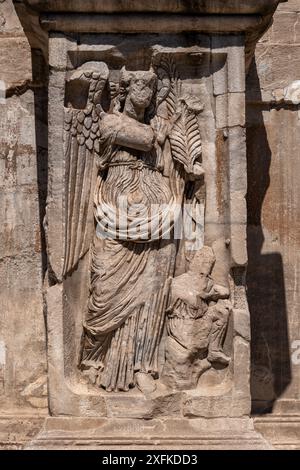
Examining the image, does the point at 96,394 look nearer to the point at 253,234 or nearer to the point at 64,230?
the point at 64,230

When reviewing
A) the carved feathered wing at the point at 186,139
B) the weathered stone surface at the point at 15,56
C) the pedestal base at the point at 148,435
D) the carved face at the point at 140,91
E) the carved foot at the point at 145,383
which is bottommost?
the pedestal base at the point at 148,435

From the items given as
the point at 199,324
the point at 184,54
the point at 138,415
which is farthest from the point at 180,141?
the point at 138,415

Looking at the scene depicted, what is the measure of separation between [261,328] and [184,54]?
3012 millimetres

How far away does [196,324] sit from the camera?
12.5m

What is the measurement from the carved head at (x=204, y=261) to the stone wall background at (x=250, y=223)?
5.40 ft

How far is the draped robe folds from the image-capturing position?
1240 cm

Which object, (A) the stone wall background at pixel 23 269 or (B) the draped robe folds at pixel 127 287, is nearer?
(B) the draped robe folds at pixel 127 287

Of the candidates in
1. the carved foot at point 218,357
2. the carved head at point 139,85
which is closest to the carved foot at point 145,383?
the carved foot at point 218,357

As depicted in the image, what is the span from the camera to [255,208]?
14.1 meters

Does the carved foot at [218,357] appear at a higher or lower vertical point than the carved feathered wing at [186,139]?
lower

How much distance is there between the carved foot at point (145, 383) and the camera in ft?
40.4

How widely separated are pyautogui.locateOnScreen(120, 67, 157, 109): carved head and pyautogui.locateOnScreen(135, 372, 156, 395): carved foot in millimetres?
2256

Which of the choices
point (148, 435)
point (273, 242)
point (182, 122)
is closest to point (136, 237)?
point (182, 122)

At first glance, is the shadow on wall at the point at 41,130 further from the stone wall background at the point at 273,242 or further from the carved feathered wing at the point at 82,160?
the stone wall background at the point at 273,242
